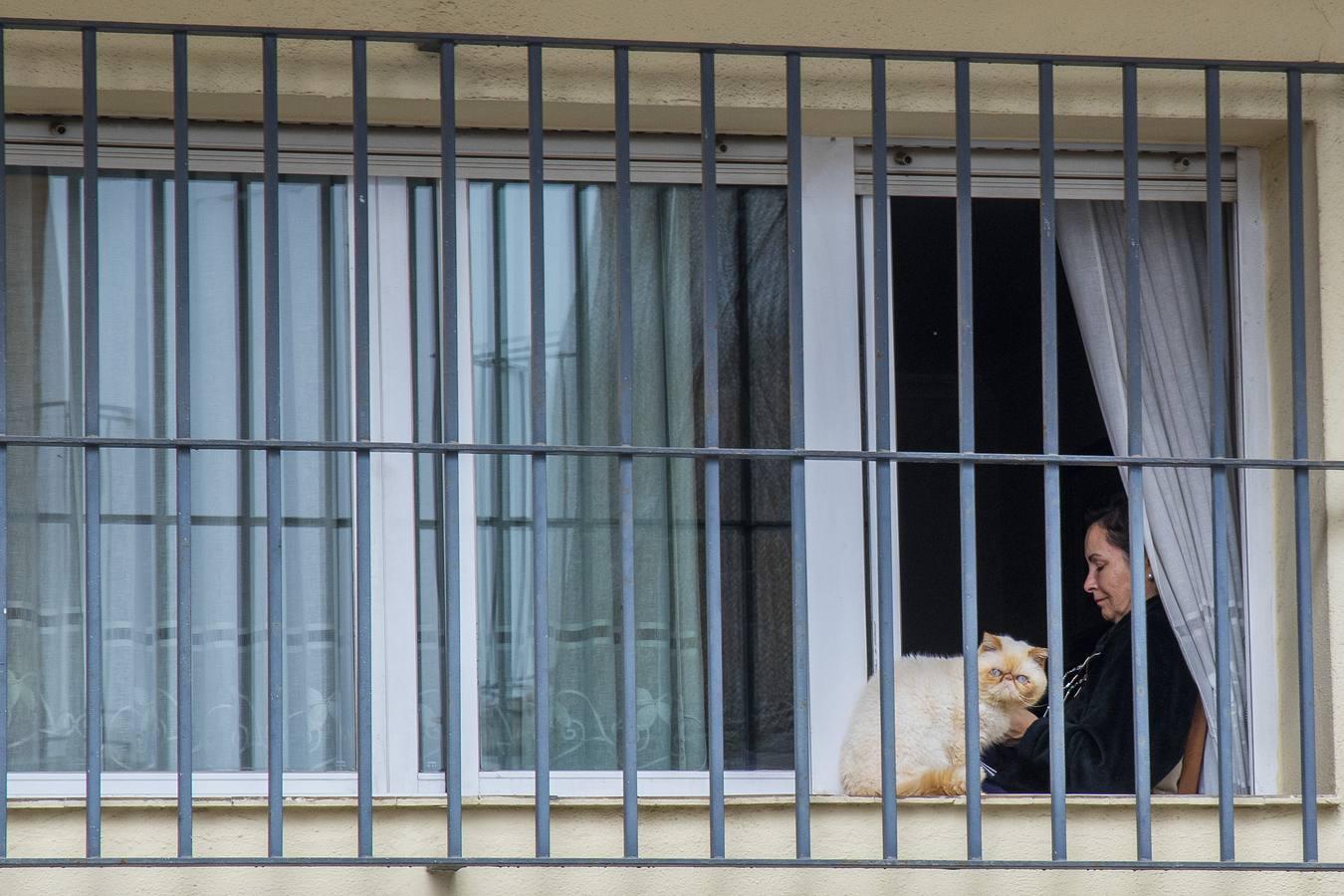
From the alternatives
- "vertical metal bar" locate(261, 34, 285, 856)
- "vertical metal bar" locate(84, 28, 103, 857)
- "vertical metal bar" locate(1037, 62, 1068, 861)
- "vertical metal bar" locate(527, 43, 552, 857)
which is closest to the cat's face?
"vertical metal bar" locate(1037, 62, 1068, 861)

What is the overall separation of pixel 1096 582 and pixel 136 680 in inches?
89.6

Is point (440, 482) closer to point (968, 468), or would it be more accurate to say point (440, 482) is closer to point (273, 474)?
point (273, 474)

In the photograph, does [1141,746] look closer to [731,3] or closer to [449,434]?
[449,434]

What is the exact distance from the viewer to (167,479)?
3.86 m

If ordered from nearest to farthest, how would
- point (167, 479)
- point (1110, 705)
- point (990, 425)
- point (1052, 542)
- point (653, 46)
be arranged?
point (1052, 542)
point (653, 46)
point (167, 479)
point (1110, 705)
point (990, 425)

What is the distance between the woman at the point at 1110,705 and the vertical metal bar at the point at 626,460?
3.11 feet

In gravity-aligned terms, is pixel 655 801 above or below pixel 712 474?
below

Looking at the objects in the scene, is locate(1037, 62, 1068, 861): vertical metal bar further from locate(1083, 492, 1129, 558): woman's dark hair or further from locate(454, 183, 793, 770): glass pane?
A: locate(454, 183, 793, 770): glass pane

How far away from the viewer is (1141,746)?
3.61 meters

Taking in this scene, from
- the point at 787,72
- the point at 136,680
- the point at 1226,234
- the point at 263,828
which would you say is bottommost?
the point at 263,828

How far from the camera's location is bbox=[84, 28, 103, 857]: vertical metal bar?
3.43 m

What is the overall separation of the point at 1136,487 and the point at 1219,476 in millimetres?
185

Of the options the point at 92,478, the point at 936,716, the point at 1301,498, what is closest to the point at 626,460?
the point at 936,716

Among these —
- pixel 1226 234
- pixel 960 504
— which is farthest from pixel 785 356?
pixel 1226 234
